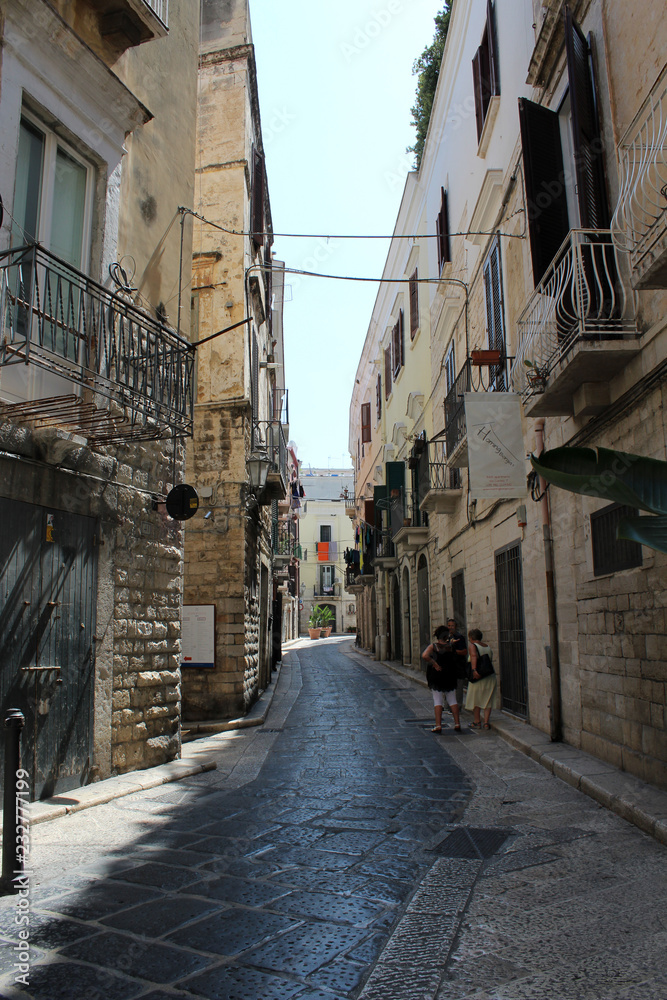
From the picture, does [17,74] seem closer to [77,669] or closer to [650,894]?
[77,669]

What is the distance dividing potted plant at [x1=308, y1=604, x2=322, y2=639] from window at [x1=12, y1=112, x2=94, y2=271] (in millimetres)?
50658

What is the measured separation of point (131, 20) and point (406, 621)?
19.4 metres

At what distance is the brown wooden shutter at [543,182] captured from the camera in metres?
8.07

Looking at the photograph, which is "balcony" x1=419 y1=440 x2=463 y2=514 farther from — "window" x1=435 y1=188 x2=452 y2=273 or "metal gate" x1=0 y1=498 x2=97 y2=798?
"metal gate" x1=0 y1=498 x2=97 y2=798

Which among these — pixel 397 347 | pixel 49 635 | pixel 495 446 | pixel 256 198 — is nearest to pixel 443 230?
pixel 256 198

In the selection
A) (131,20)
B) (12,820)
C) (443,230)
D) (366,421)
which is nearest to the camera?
(12,820)

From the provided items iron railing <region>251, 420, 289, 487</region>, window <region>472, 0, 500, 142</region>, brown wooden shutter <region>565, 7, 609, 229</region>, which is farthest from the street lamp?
brown wooden shutter <region>565, 7, 609, 229</region>

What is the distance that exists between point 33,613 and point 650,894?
4572 millimetres

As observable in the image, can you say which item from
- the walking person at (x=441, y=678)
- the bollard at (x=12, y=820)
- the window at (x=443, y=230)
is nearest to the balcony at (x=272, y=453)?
the walking person at (x=441, y=678)

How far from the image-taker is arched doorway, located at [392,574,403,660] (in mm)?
26031

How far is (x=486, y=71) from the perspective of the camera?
11.9m

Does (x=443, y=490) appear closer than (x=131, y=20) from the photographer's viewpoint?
No

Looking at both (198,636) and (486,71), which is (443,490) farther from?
(486,71)

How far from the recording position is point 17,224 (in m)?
5.65
